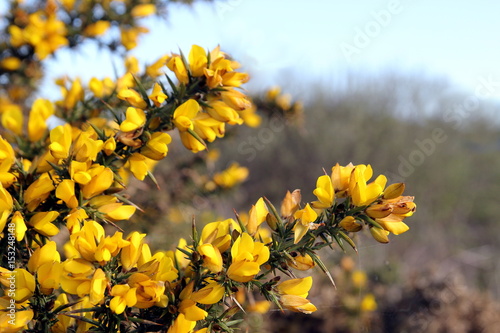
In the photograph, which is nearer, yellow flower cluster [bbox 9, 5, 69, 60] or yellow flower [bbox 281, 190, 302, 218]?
yellow flower [bbox 281, 190, 302, 218]

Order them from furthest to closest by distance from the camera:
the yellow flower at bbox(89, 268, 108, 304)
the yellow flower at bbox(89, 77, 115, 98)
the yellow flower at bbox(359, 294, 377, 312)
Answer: the yellow flower at bbox(359, 294, 377, 312)
the yellow flower at bbox(89, 77, 115, 98)
the yellow flower at bbox(89, 268, 108, 304)

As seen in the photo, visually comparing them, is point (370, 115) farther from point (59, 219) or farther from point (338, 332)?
point (59, 219)

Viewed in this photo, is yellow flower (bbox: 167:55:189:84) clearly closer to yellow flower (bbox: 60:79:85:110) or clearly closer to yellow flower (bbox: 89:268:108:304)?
yellow flower (bbox: 89:268:108:304)

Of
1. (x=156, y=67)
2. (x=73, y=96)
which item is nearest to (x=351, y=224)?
(x=156, y=67)

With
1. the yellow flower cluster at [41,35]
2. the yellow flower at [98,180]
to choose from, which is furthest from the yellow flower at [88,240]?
the yellow flower cluster at [41,35]

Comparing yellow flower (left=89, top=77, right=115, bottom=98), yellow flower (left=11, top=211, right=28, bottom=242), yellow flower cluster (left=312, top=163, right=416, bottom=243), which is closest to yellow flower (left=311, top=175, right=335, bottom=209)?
yellow flower cluster (left=312, top=163, right=416, bottom=243)

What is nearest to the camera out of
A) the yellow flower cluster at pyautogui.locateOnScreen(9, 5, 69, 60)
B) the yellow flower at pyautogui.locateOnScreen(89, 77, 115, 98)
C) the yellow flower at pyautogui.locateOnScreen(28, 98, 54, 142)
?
the yellow flower at pyautogui.locateOnScreen(28, 98, 54, 142)

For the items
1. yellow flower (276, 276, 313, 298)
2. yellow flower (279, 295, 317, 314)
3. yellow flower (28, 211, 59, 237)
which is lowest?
yellow flower (279, 295, 317, 314)

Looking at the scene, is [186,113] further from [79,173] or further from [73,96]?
[73,96]
